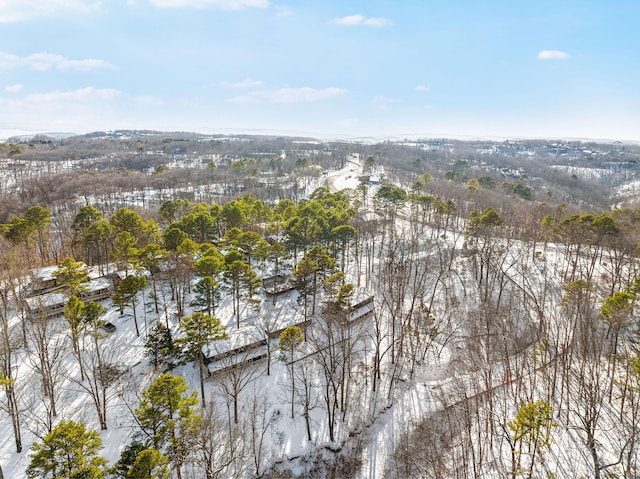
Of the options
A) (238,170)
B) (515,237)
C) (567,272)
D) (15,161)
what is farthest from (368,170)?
(15,161)

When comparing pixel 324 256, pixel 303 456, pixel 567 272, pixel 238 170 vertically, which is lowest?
pixel 303 456

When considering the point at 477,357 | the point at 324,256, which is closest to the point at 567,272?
the point at 477,357

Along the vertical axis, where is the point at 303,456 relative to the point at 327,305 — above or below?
below

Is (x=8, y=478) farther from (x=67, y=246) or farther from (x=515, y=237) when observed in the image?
(x=515, y=237)

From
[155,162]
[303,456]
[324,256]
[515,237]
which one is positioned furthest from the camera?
[155,162]

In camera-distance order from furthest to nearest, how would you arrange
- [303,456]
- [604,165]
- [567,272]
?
1. [604,165]
2. [567,272]
3. [303,456]

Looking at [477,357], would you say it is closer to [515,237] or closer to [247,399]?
[247,399]

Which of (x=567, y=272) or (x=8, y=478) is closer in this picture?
(x=8, y=478)
